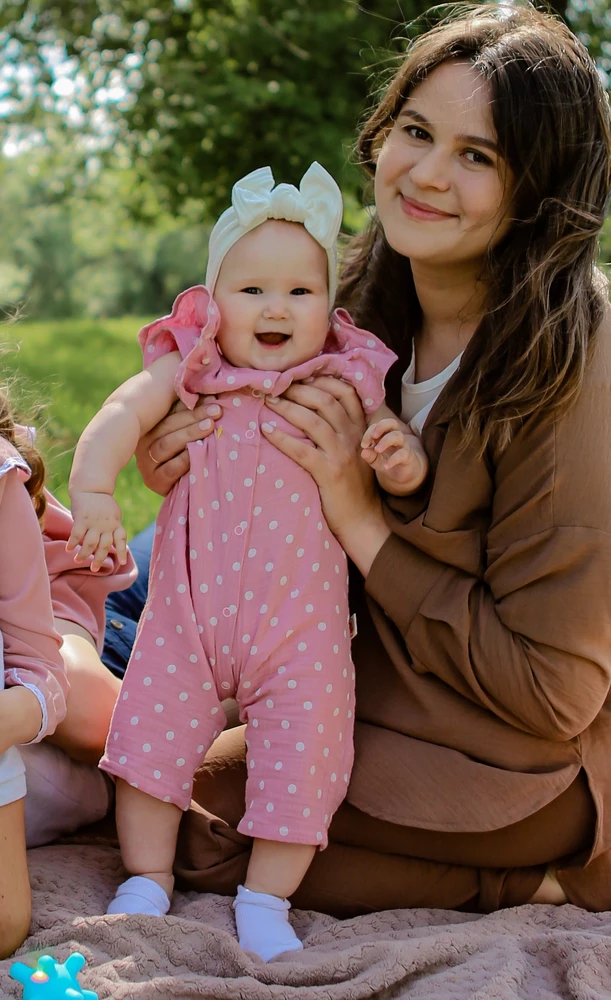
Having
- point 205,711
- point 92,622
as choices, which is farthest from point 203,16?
point 205,711

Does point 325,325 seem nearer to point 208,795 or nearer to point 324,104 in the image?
point 208,795

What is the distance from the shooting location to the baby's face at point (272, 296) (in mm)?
2295

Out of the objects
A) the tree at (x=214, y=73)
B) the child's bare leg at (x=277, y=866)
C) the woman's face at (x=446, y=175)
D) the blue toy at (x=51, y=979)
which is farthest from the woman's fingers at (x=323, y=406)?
the tree at (x=214, y=73)

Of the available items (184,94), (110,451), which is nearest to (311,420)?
(110,451)

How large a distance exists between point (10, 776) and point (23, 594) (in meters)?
0.35

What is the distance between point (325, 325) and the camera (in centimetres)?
238

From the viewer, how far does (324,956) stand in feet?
6.92

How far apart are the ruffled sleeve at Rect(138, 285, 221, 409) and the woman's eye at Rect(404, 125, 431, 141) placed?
1.98 feet

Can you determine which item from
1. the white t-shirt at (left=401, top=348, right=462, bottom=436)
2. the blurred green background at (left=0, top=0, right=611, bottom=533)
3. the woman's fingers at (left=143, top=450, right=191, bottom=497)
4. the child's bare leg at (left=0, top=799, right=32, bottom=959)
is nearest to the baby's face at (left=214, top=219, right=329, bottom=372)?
the woman's fingers at (left=143, top=450, right=191, bottom=497)

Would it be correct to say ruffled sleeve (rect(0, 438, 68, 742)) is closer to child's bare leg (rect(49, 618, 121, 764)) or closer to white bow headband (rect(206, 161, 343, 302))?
child's bare leg (rect(49, 618, 121, 764))

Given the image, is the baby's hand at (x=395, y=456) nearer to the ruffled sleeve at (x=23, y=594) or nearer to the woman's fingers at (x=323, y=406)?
the woman's fingers at (x=323, y=406)

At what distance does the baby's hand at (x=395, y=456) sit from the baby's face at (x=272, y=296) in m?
0.27

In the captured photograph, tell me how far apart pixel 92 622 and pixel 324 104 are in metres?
5.51

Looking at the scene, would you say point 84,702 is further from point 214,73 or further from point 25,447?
point 214,73
